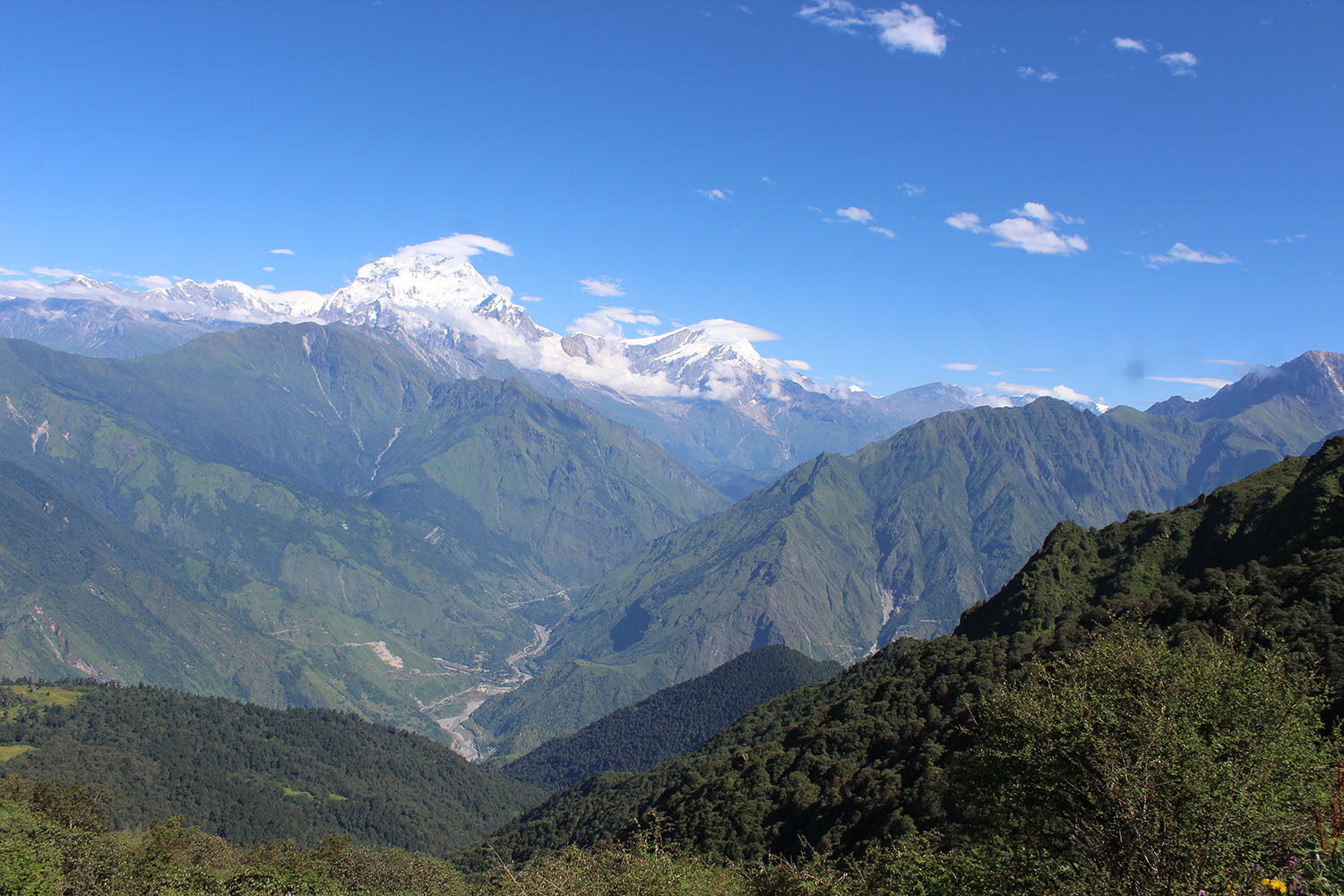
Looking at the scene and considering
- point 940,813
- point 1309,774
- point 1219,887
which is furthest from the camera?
point 940,813

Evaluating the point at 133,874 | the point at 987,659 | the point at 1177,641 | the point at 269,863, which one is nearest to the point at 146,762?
the point at 269,863

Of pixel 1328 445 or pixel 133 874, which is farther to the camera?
pixel 1328 445

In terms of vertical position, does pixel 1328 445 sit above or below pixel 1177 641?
above

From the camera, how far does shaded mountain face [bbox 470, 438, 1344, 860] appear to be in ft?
232

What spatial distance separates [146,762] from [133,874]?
15955cm

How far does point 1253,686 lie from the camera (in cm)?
2820

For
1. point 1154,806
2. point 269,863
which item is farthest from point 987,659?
point 269,863

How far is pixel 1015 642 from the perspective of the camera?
104188 mm

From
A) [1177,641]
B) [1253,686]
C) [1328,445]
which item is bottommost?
[1177,641]

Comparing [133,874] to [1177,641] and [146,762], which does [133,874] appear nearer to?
[1177,641]

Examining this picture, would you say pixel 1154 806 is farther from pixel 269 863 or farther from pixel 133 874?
pixel 269 863

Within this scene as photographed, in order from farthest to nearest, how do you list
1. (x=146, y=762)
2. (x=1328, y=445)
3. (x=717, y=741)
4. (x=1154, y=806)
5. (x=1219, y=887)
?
1. (x=146, y=762)
2. (x=717, y=741)
3. (x=1328, y=445)
4. (x=1154, y=806)
5. (x=1219, y=887)

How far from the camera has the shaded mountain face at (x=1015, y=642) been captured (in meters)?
70.7

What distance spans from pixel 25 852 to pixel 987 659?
3921 inches
